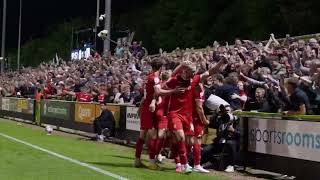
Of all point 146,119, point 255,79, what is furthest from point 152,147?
point 255,79

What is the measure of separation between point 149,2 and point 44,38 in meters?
19.8

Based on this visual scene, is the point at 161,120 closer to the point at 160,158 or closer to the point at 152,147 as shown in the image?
the point at 152,147

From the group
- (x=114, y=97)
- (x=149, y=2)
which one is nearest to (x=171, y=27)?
(x=149, y=2)

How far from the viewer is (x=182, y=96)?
13.0 m

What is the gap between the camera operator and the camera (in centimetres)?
1375

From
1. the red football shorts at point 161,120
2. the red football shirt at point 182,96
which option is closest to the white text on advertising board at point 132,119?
the red football shorts at point 161,120

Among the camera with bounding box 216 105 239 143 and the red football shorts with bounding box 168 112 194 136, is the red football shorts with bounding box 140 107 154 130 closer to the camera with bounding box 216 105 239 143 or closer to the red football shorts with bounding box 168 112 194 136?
the red football shorts with bounding box 168 112 194 136

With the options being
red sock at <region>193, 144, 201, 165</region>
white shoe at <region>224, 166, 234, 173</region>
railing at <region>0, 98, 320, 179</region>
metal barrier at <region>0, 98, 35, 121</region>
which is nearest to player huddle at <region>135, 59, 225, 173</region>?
red sock at <region>193, 144, 201, 165</region>

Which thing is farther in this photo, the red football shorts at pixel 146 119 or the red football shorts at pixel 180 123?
the red football shorts at pixel 146 119

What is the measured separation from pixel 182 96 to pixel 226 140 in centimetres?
156

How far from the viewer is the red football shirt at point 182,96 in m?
13.0

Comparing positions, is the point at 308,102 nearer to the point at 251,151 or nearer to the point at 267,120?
the point at 267,120

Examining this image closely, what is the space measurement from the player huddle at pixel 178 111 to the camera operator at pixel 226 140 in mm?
647

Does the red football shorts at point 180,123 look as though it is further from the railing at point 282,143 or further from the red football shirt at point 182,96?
the railing at point 282,143
